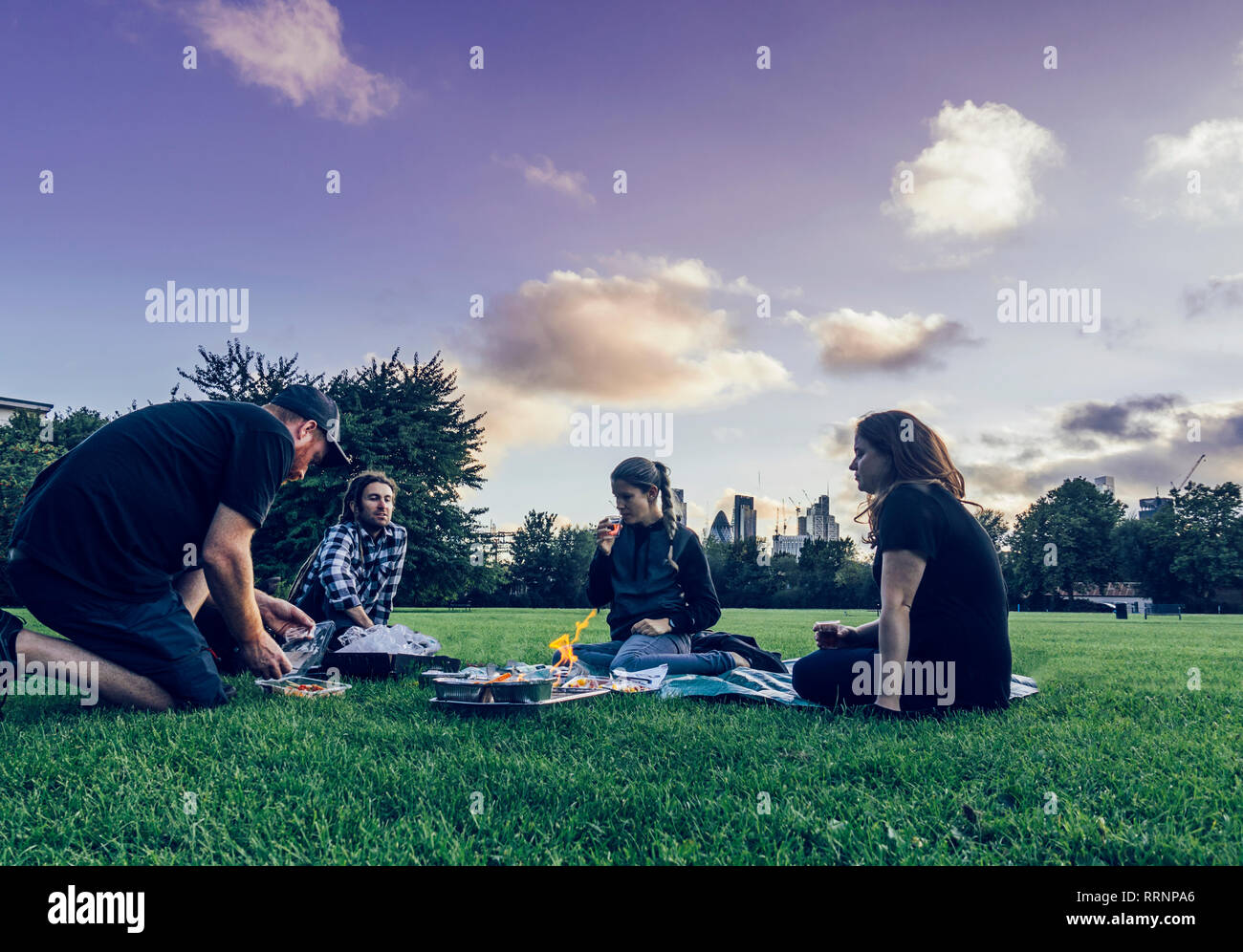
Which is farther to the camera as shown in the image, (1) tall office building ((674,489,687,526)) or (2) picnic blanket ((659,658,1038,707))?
(1) tall office building ((674,489,687,526))

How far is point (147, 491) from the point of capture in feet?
13.9

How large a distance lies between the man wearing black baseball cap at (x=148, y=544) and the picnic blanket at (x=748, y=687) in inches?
99.3

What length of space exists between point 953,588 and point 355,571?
512 cm

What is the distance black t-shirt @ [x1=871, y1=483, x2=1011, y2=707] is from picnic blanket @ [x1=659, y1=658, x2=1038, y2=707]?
0.79 m

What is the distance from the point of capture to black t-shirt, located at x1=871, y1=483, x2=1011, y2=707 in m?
4.15

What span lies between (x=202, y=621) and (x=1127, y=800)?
592 centimetres

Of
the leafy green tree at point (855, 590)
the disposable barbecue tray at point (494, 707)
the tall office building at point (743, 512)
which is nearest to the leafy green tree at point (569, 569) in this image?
the leafy green tree at point (855, 590)

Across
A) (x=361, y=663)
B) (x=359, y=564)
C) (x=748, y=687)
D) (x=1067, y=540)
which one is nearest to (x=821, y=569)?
(x=1067, y=540)

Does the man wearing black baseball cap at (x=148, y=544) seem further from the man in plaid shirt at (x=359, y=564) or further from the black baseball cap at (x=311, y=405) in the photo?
the man in plaid shirt at (x=359, y=564)

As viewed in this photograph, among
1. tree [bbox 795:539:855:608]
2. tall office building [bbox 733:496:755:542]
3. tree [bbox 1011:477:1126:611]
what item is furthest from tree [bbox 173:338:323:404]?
tall office building [bbox 733:496:755:542]

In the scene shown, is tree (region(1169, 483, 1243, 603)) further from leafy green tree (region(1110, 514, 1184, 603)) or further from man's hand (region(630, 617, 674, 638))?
man's hand (region(630, 617, 674, 638))
